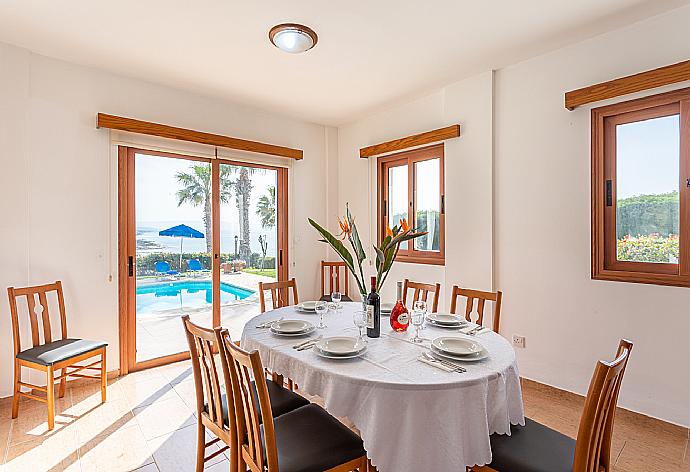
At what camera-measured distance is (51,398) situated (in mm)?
2545

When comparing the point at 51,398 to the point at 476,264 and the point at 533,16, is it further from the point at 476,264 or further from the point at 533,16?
the point at 533,16

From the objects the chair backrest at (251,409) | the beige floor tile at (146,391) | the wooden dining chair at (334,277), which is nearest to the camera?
the chair backrest at (251,409)

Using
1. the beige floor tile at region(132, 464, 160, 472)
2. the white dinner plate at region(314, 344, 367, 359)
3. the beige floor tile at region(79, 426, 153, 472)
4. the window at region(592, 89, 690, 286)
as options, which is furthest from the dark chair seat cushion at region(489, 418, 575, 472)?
the beige floor tile at region(79, 426, 153, 472)

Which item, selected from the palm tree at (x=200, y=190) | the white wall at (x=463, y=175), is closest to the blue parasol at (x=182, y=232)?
the palm tree at (x=200, y=190)

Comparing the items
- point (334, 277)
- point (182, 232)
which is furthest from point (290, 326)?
point (334, 277)

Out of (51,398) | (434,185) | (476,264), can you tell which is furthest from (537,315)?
(51,398)

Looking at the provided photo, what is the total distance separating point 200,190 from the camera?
3.98m

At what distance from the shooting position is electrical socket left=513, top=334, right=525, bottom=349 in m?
3.22

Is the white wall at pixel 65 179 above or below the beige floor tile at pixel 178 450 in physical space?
above

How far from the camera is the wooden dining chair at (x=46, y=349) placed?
2.55m

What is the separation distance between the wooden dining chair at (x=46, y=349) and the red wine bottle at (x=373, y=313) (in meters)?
2.11

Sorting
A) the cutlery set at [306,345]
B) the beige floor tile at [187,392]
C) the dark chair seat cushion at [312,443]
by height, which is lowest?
the beige floor tile at [187,392]

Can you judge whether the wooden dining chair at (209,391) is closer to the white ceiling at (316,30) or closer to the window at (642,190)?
the white ceiling at (316,30)

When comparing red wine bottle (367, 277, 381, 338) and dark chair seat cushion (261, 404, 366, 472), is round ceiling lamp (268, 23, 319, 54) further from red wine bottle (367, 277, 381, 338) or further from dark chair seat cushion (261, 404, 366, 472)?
dark chair seat cushion (261, 404, 366, 472)
